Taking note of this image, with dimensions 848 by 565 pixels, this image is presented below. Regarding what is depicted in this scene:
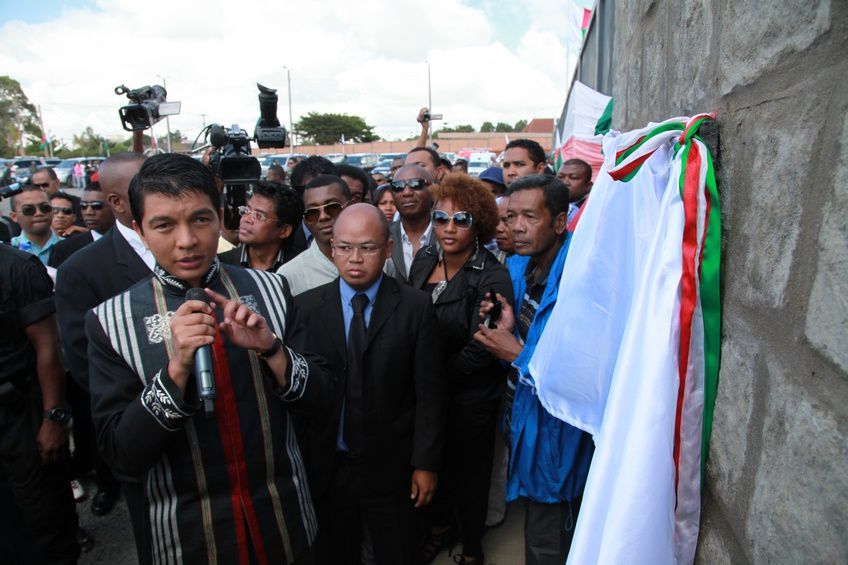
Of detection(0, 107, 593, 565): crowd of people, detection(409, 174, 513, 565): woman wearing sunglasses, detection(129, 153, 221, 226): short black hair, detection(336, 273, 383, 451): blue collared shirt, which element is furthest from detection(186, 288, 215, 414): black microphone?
detection(409, 174, 513, 565): woman wearing sunglasses

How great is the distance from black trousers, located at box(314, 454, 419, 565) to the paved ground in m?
0.80

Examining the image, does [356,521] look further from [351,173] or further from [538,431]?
[351,173]

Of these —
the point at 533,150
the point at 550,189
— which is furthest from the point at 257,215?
the point at 533,150

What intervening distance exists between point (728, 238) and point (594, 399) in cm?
62

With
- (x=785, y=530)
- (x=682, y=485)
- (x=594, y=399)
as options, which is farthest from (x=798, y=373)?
(x=594, y=399)

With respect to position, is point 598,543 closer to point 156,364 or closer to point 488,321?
point 156,364

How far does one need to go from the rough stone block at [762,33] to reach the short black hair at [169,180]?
144 centimetres

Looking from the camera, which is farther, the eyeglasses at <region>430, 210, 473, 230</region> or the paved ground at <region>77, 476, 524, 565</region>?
the paved ground at <region>77, 476, 524, 565</region>

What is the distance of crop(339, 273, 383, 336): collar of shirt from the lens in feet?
7.66

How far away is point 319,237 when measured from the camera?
3.19 m

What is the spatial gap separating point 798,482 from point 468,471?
2329 mm

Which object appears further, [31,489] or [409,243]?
[409,243]

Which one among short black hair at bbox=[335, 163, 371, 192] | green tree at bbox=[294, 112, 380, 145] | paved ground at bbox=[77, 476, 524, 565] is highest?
green tree at bbox=[294, 112, 380, 145]

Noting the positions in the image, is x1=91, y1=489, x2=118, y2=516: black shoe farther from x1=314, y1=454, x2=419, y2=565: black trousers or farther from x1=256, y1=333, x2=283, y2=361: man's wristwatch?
x1=256, y1=333, x2=283, y2=361: man's wristwatch
